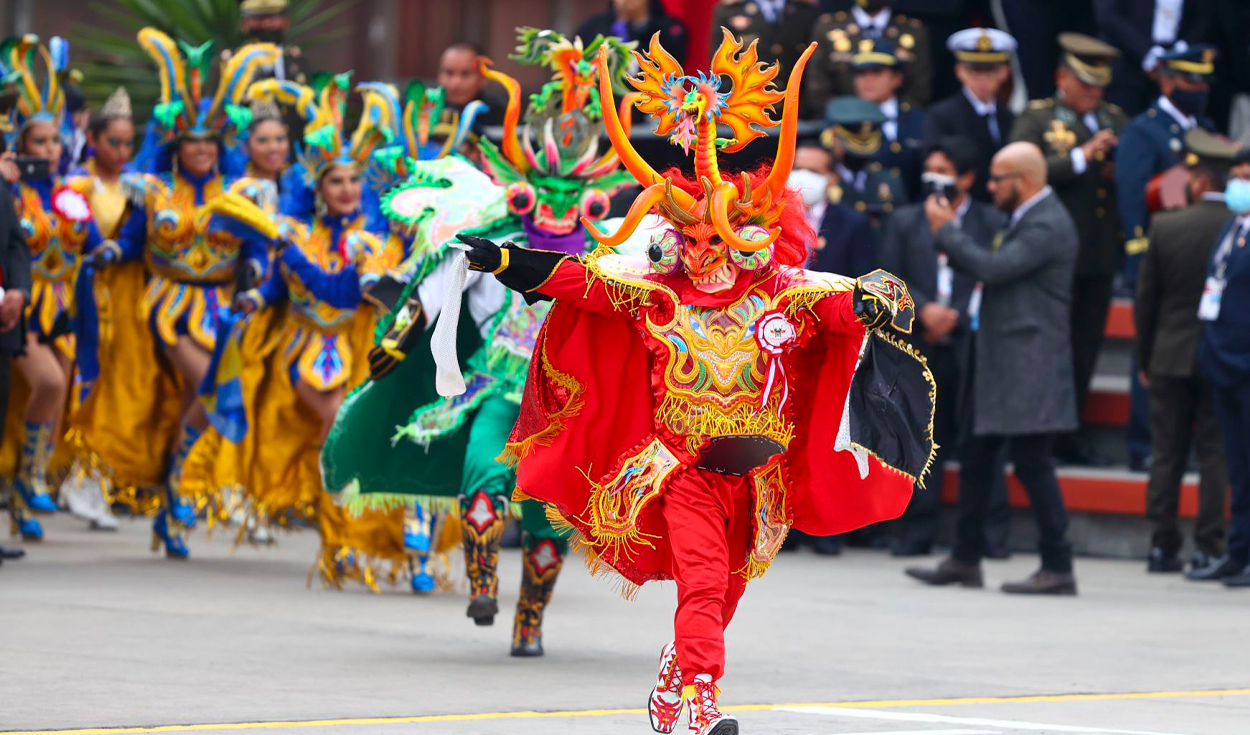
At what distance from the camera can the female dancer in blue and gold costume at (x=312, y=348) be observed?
10.9m

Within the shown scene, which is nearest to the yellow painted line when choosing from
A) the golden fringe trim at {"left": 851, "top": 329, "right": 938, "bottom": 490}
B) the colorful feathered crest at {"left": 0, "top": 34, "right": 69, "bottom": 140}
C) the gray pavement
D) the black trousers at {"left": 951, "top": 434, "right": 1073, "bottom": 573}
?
the gray pavement

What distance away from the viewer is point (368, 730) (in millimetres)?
6461

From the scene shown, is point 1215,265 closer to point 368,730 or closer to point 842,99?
point 842,99

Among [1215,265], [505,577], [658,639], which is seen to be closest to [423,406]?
[658,639]

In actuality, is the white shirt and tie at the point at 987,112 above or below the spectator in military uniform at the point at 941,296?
above

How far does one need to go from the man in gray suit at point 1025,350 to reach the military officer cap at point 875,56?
109 inches

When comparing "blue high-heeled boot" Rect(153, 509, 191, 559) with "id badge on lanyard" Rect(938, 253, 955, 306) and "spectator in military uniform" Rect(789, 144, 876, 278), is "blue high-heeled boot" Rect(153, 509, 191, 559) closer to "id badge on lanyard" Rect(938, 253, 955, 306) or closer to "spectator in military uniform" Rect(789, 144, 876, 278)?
"spectator in military uniform" Rect(789, 144, 876, 278)

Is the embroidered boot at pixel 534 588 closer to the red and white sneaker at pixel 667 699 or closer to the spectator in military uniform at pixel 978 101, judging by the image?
the red and white sneaker at pixel 667 699

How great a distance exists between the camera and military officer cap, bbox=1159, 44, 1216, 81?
1348 centimetres

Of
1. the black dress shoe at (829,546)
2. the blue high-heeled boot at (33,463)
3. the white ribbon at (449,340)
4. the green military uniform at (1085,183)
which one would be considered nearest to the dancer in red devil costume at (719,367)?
the white ribbon at (449,340)

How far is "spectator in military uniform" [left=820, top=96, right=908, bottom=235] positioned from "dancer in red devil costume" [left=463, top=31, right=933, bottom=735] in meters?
6.50

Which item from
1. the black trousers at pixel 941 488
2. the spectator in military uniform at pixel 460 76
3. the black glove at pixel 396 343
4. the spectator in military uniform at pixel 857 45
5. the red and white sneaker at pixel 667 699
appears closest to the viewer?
the red and white sneaker at pixel 667 699

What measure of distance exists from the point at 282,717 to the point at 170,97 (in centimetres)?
611

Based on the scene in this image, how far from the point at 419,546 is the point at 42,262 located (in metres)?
3.02
